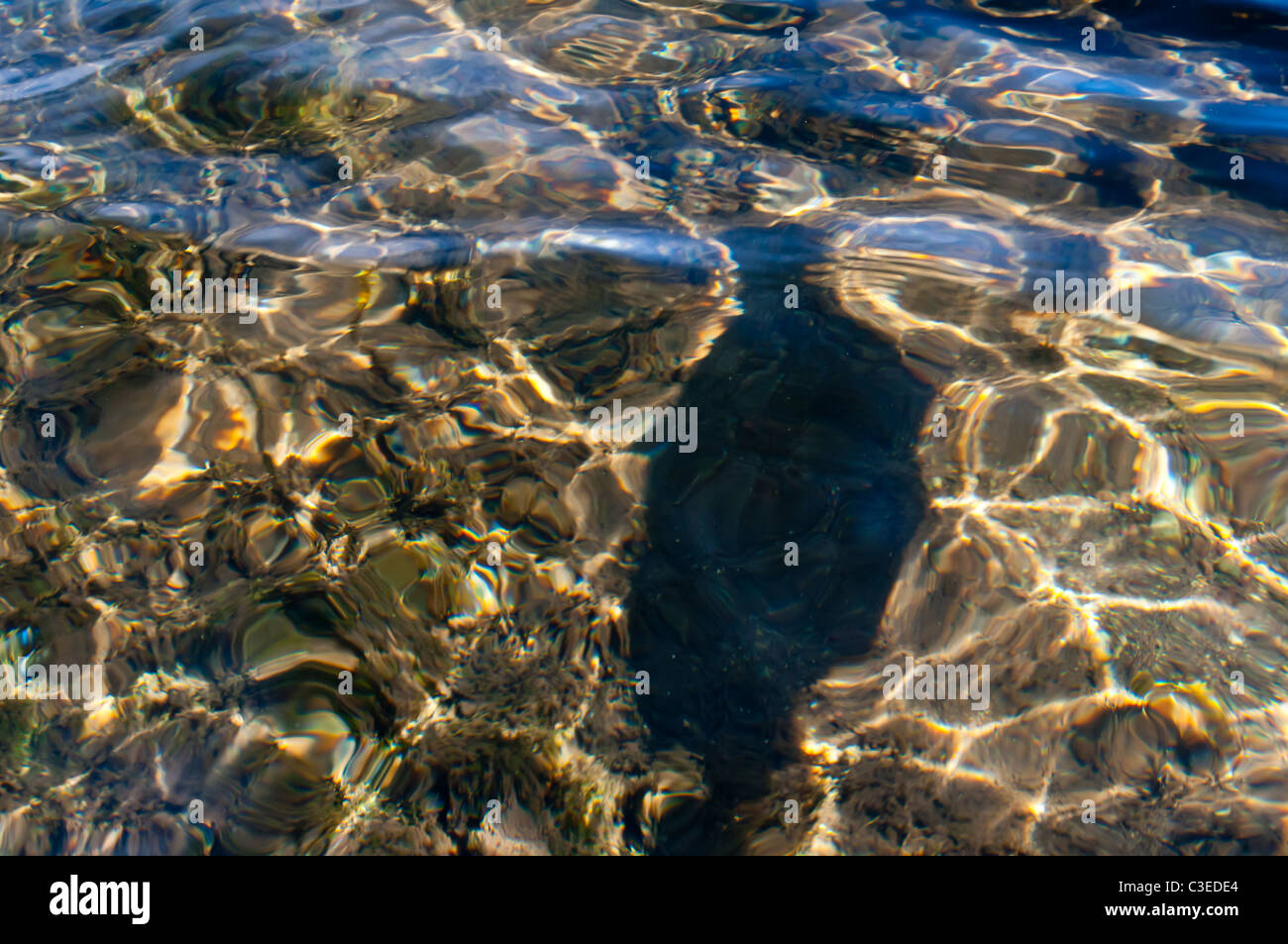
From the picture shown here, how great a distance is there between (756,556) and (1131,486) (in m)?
1.35

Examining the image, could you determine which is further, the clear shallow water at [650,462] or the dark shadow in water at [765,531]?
the dark shadow in water at [765,531]

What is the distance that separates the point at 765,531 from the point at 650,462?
1.61ft

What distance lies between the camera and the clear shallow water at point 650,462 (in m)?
2.53

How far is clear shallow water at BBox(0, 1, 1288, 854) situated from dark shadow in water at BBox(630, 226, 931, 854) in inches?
0.6

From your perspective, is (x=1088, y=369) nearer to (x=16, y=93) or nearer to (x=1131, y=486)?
(x=1131, y=486)

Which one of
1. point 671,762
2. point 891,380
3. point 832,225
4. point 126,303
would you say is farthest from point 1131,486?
point 126,303

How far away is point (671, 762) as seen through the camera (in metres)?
2.57

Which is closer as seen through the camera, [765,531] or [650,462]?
[765,531]

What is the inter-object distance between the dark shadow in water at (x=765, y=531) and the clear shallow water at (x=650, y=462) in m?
0.01

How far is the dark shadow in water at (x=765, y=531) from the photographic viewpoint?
2.64 meters

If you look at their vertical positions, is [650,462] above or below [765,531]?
above

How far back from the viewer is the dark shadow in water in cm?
264

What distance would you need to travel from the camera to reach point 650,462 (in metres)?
3.17
